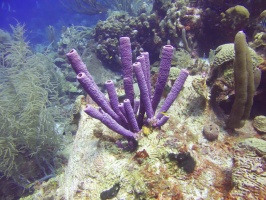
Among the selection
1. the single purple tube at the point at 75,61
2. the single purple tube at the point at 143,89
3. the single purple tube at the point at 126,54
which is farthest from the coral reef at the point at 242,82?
the single purple tube at the point at 75,61

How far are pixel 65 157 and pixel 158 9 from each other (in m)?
5.33

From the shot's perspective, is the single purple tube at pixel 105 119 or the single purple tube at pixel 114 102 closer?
the single purple tube at pixel 105 119

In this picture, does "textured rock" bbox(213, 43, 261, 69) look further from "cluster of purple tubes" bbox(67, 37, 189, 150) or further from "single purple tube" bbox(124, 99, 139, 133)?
"single purple tube" bbox(124, 99, 139, 133)

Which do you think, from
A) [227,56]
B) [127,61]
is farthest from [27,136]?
[227,56]

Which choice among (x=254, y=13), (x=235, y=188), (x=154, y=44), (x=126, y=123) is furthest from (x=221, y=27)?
(x=235, y=188)

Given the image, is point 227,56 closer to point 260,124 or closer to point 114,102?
point 260,124

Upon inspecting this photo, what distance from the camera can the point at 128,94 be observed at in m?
2.27

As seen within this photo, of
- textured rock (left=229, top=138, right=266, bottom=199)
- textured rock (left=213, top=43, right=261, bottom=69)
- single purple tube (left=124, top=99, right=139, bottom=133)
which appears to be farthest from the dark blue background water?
textured rock (left=229, top=138, right=266, bottom=199)

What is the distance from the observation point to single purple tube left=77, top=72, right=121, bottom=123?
6.30 feet

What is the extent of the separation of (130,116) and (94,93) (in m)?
0.42

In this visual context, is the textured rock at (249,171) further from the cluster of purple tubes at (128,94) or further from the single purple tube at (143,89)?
the single purple tube at (143,89)

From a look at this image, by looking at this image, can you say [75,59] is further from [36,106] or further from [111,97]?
Result: [36,106]

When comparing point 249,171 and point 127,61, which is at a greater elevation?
point 127,61

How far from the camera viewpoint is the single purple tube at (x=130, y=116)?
2059 millimetres
